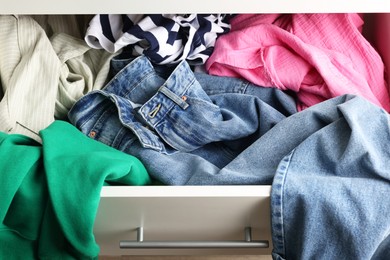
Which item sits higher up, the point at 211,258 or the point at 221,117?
the point at 221,117

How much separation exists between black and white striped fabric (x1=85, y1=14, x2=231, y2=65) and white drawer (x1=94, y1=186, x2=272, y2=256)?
219 millimetres

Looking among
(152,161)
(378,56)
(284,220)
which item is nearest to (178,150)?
(152,161)

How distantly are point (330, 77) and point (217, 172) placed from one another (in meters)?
0.20

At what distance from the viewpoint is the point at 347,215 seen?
0.58 meters

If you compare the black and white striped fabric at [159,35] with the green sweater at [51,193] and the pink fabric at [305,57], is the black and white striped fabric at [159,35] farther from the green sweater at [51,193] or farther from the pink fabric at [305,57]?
Answer: the green sweater at [51,193]

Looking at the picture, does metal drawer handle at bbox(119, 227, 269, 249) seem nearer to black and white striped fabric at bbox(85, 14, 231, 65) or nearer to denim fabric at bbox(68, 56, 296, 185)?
denim fabric at bbox(68, 56, 296, 185)

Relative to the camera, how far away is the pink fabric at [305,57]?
78 cm

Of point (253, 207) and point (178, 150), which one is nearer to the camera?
point (253, 207)

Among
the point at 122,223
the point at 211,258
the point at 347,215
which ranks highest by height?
the point at 347,215

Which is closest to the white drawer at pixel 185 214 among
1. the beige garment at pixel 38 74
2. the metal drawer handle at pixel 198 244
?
the metal drawer handle at pixel 198 244

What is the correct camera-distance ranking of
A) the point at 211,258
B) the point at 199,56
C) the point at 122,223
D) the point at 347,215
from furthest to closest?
the point at 211,258 → the point at 199,56 → the point at 122,223 → the point at 347,215

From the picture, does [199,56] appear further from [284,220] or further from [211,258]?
[211,258]

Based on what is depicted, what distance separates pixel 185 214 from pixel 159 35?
234 mm

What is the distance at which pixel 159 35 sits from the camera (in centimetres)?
76
